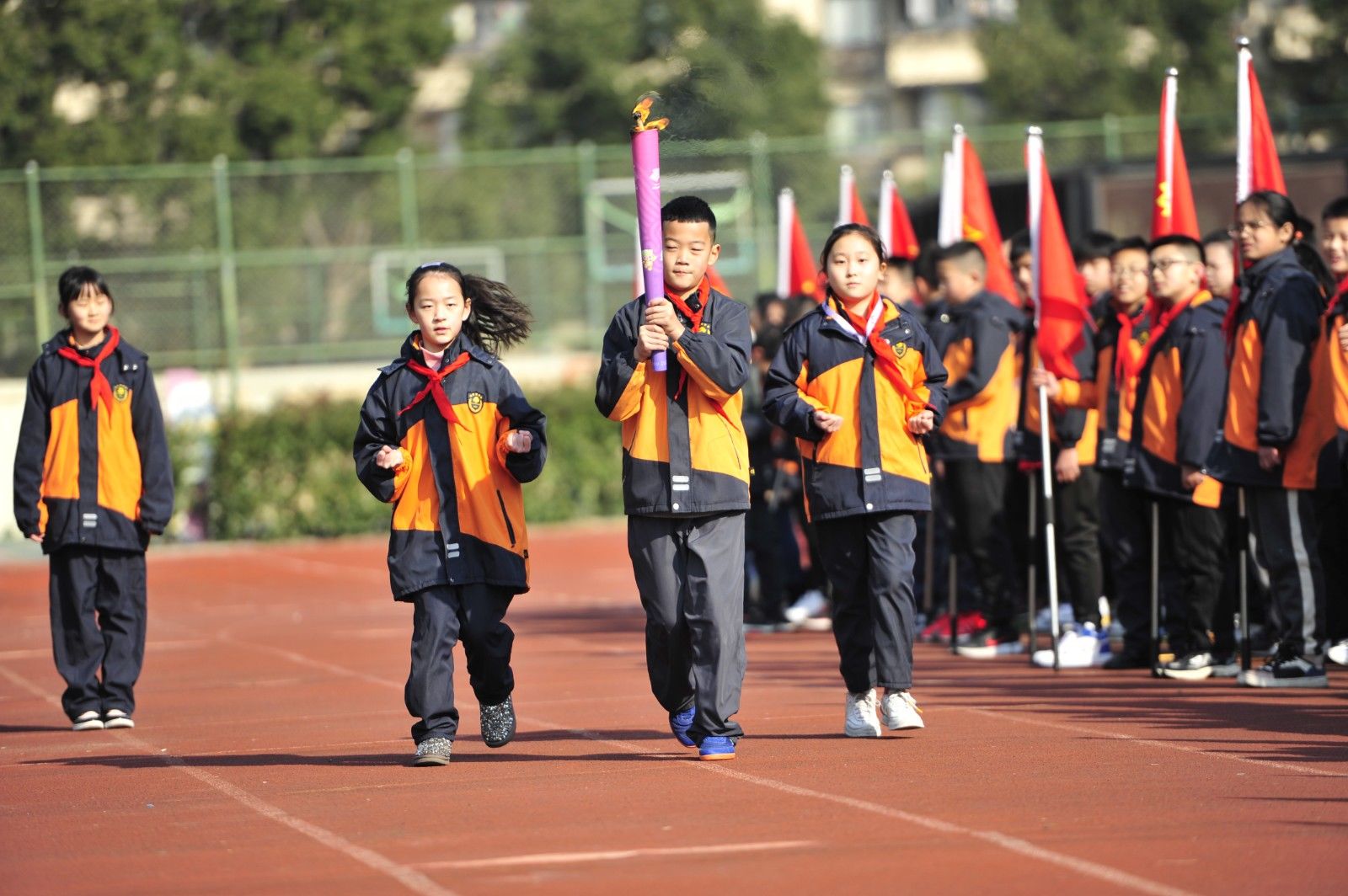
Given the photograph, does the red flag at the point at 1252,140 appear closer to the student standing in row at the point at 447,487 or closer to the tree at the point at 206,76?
the student standing in row at the point at 447,487

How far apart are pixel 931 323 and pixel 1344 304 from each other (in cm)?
338

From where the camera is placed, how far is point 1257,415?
9586 millimetres

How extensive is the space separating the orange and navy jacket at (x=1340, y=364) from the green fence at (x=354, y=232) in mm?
15006

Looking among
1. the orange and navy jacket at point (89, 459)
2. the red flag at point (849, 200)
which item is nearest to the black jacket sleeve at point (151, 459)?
the orange and navy jacket at point (89, 459)

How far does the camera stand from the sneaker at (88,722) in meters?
9.60

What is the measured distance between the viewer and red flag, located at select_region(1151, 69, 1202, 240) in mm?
10922

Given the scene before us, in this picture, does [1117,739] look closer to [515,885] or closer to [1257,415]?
[1257,415]

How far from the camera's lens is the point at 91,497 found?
9.59 m

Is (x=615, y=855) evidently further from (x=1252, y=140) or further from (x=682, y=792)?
(x=1252, y=140)

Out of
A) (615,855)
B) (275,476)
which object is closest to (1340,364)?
(615,855)

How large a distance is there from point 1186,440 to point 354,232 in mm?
18194

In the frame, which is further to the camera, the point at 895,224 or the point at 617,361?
the point at 895,224

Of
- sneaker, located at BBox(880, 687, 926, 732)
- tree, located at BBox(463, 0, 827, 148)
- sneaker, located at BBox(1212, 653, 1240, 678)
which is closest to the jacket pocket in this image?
sneaker, located at BBox(880, 687, 926, 732)

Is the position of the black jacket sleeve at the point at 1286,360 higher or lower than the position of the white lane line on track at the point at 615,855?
higher
